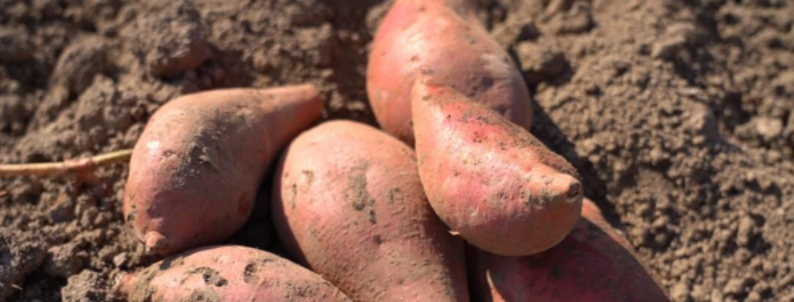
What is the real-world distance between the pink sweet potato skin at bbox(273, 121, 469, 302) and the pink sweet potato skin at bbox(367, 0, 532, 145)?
16cm

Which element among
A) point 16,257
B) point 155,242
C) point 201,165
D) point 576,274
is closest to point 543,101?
point 576,274

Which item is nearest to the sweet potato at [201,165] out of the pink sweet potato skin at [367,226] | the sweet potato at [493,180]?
the pink sweet potato skin at [367,226]

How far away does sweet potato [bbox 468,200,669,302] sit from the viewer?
1.49m

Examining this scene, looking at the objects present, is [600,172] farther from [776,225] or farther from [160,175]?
[160,175]

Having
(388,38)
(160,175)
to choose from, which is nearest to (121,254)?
(160,175)

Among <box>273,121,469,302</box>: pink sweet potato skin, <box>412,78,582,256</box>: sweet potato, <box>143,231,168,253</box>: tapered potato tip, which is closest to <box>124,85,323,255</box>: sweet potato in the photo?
<box>143,231,168,253</box>: tapered potato tip

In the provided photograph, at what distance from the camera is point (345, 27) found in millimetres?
2223

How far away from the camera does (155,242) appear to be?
147 cm

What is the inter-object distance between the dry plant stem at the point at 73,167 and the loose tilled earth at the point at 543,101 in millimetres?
30

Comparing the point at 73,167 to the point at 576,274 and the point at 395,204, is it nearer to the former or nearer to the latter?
the point at 395,204

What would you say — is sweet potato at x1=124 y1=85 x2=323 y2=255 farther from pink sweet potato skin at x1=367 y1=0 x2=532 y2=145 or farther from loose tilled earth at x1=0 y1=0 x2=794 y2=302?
pink sweet potato skin at x1=367 y1=0 x2=532 y2=145

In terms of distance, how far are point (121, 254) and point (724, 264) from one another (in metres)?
1.34

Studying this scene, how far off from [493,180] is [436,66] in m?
0.40

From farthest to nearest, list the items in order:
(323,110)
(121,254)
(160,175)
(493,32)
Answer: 1. (493,32)
2. (323,110)
3. (121,254)
4. (160,175)
